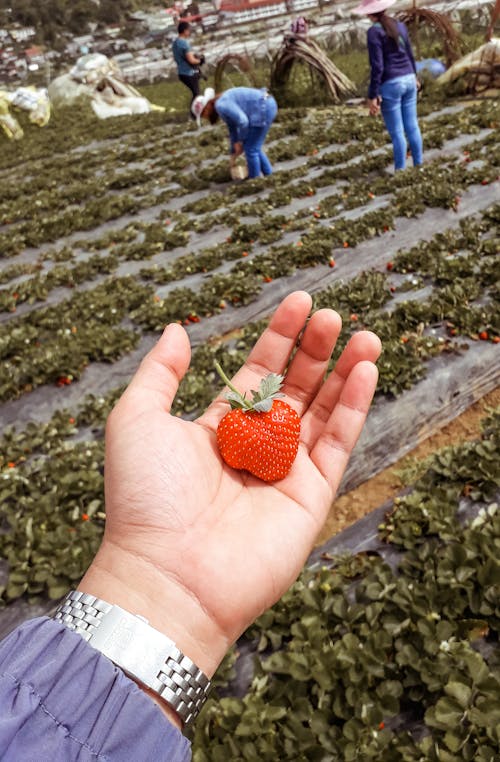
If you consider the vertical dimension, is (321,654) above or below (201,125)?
below

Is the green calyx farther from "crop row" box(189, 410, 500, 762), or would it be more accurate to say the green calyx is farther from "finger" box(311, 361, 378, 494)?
"crop row" box(189, 410, 500, 762)

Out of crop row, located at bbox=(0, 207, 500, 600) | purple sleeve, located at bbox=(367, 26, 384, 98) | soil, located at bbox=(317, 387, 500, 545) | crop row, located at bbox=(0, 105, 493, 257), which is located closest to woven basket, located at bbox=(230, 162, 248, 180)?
crop row, located at bbox=(0, 105, 493, 257)

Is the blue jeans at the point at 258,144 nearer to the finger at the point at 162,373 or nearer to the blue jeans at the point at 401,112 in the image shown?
the blue jeans at the point at 401,112

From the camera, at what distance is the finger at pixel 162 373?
2.28 m

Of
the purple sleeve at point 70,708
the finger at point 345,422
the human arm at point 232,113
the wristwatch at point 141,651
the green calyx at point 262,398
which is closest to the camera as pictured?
the purple sleeve at point 70,708

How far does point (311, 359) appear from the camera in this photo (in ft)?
9.31

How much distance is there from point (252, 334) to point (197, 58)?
1856cm

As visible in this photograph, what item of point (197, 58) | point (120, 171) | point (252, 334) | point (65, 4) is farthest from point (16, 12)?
point (252, 334)

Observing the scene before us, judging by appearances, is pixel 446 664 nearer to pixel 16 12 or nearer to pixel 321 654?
pixel 321 654

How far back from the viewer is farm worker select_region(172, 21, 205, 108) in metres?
18.5

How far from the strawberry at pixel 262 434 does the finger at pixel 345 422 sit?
207 mm

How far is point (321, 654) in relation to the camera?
2.61 metres

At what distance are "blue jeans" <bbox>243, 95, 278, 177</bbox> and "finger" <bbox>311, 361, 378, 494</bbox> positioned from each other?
931 centimetres

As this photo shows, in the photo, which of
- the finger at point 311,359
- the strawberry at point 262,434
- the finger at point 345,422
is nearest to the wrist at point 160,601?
the strawberry at point 262,434
